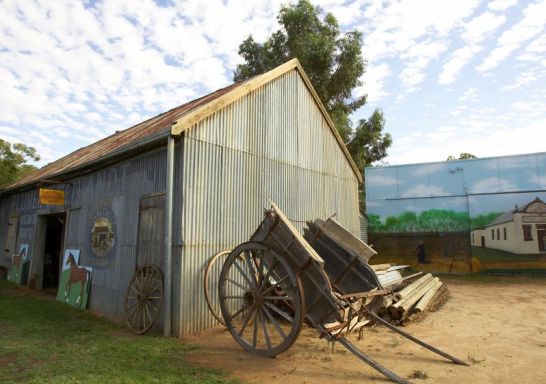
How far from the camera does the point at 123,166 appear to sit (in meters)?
9.36

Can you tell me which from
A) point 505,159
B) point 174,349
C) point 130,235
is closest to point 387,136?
point 505,159

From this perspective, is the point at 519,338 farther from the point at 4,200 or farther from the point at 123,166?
the point at 4,200

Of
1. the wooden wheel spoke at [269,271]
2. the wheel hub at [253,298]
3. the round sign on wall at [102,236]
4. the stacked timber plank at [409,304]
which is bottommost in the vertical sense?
the stacked timber plank at [409,304]

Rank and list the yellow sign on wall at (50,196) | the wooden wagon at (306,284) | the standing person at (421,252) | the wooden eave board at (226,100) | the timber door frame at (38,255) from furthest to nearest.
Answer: the standing person at (421,252)
the timber door frame at (38,255)
the yellow sign on wall at (50,196)
the wooden eave board at (226,100)
the wooden wagon at (306,284)

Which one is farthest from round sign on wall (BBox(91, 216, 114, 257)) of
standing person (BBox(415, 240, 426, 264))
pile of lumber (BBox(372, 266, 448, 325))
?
standing person (BBox(415, 240, 426, 264))

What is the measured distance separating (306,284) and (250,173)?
4.17 metres

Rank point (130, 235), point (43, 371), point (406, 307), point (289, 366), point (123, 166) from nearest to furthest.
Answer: point (43, 371)
point (289, 366)
point (406, 307)
point (130, 235)
point (123, 166)

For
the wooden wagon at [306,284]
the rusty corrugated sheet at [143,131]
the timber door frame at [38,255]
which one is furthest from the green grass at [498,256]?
the timber door frame at [38,255]

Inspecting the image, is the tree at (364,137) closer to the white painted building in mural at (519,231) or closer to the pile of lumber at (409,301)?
the white painted building in mural at (519,231)

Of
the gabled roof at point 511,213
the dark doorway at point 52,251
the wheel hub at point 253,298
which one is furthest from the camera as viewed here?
the gabled roof at point 511,213

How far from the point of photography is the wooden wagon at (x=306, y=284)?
542 cm

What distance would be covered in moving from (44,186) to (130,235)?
6.99 meters

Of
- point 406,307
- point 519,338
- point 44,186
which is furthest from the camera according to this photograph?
point 44,186

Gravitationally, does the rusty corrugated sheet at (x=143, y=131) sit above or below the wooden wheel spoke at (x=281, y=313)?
above
